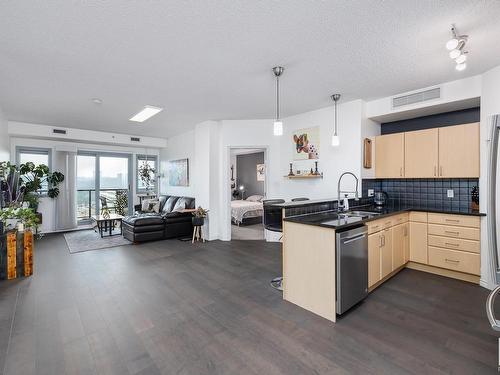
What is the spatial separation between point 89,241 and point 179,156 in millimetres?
3182

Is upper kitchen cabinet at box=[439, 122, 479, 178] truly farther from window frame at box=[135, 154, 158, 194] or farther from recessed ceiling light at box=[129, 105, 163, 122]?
window frame at box=[135, 154, 158, 194]

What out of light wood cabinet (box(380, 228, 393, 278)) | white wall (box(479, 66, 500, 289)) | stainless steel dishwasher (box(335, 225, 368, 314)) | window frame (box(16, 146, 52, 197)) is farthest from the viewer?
window frame (box(16, 146, 52, 197))

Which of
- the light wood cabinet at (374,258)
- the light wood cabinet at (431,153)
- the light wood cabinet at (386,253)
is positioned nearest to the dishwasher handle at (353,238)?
the light wood cabinet at (374,258)

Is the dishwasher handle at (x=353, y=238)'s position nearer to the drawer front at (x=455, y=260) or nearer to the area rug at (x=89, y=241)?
the drawer front at (x=455, y=260)

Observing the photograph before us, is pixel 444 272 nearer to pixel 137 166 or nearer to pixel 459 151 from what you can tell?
pixel 459 151

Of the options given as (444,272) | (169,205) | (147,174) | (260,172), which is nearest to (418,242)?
(444,272)

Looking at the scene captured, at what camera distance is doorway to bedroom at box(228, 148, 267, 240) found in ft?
23.3

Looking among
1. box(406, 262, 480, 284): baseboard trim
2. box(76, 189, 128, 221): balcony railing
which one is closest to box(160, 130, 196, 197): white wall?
box(76, 189, 128, 221): balcony railing

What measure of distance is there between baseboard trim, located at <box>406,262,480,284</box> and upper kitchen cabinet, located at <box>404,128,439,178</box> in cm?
134

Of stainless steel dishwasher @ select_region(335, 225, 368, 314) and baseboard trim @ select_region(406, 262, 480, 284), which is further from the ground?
stainless steel dishwasher @ select_region(335, 225, 368, 314)

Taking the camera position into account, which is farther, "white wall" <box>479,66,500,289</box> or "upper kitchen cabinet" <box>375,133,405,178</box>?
"upper kitchen cabinet" <box>375,133,405,178</box>

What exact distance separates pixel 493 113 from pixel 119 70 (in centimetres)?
461

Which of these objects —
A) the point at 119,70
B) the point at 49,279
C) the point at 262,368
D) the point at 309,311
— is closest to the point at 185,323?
the point at 262,368

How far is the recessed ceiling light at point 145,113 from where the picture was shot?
15.4ft
